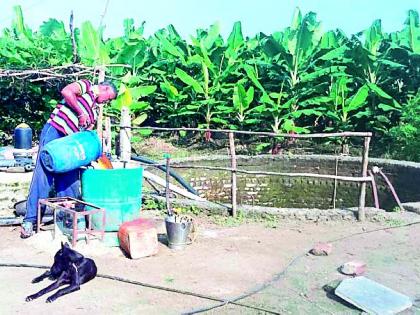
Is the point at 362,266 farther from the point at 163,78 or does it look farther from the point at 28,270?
the point at 163,78

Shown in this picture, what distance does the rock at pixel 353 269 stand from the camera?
469cm

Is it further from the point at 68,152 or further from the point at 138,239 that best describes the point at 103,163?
the point at 138,239

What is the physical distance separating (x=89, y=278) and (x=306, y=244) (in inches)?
90.6

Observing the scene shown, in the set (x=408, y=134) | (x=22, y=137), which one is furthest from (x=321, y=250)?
(x=408, y=134)

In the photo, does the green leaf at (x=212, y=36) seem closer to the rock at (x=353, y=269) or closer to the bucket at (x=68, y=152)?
the bucket at (x=68, y=152)

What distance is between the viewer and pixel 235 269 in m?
4.80

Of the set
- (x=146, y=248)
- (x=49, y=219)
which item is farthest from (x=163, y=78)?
(x=146, y=248)

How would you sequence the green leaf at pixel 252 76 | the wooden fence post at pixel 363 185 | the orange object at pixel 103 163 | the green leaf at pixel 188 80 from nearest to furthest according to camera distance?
the orange object at pixel 103 163 → the wooden fence post at pixel 363 185 → the green leaf at pixel 252 76 → the green leaf at pixel 188 80

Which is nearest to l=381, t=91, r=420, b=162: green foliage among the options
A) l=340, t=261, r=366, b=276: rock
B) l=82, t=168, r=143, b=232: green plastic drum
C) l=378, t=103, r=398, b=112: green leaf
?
l=378, t=103, r=398, b=112: green leaf

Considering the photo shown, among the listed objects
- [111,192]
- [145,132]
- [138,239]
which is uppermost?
[145,132]

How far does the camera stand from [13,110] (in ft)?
38.8

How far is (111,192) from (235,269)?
5.14ft

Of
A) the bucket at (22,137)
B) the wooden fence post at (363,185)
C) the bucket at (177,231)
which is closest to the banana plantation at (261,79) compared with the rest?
the bucket at (22,137)

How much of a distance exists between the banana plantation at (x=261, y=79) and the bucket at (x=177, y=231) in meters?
5.68
